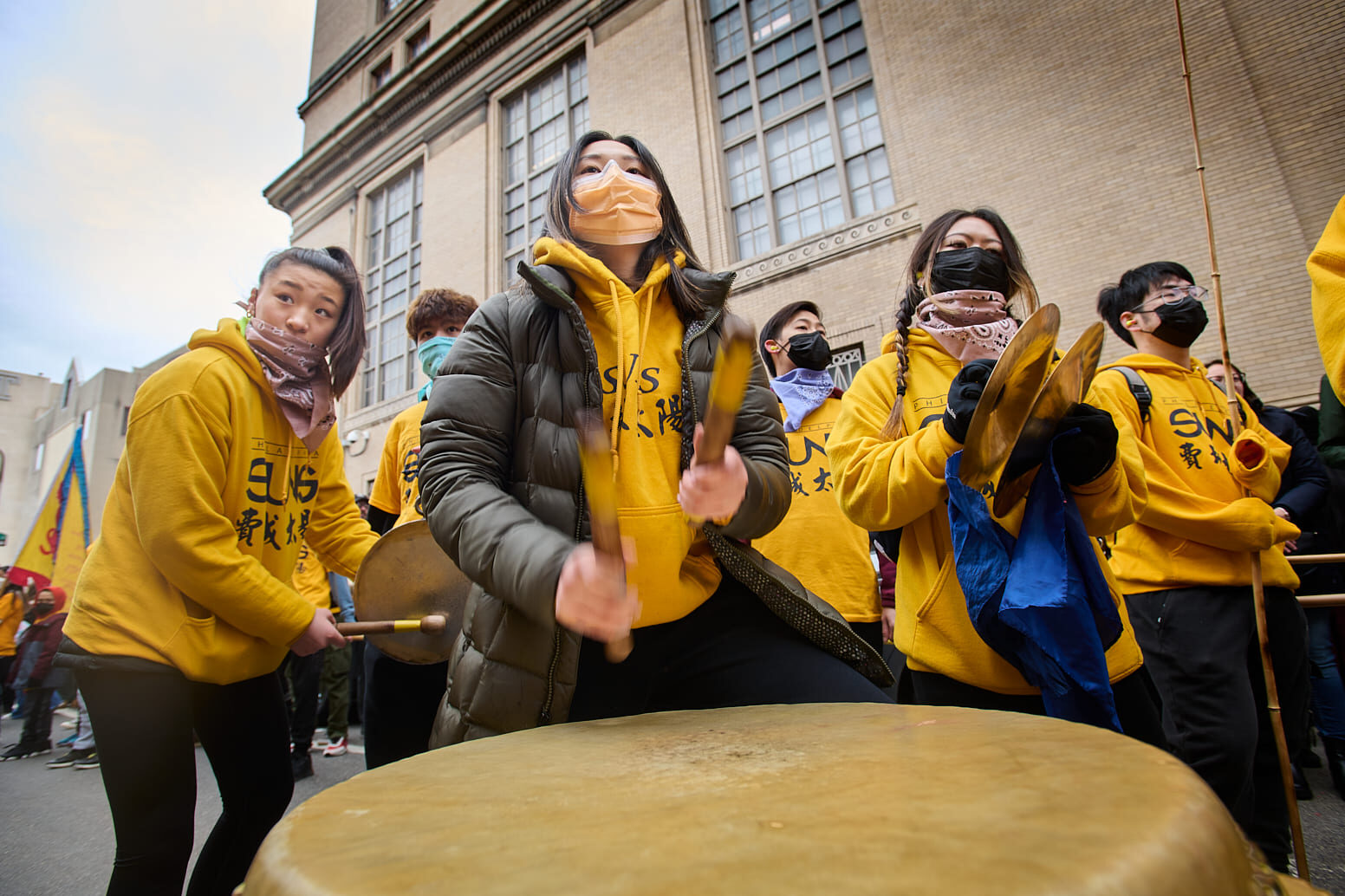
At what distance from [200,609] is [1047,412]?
2.10m

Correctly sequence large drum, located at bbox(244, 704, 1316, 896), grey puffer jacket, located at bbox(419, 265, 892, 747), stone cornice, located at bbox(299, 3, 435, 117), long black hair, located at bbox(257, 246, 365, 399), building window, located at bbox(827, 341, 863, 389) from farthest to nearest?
stone cornice, located at bbox(299, 3, 435, 117) → building window, located at bbox(827, 341, 863, 389) → long black hair, located at bbox(257, 246, 365, 399) → grey puffer jacket, located at bbox(419, 265, 892, 747) → large drum, located at bbox(244, 704, 1316, 896)

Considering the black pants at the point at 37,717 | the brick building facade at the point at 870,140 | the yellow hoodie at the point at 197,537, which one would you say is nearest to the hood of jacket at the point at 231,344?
the yellow hoodie at the point at 197,537

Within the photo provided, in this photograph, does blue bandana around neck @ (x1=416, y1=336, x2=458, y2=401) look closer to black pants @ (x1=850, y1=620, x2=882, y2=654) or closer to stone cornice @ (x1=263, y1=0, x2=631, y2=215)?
black pants @ (x1=850, y1=620, x2=882, y2=654)

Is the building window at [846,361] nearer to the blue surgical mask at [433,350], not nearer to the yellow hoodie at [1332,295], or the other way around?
the blue surgical mask at [433,350]

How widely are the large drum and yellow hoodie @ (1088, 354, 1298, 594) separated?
1750 millimetres

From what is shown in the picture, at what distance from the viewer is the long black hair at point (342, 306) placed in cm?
217

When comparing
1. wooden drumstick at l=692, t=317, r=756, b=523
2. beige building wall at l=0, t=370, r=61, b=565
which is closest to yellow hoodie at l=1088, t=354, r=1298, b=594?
wooden drumstick at l=692, t=317, r=756, b=523

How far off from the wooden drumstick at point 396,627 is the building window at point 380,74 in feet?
71.3

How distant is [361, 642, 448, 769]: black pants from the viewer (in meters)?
2.05

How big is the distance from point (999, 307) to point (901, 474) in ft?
2.16

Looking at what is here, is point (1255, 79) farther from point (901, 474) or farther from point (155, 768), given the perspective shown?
point (155, 768)

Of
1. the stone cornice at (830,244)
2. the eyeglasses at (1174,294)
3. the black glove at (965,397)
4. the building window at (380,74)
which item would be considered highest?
the building window at (380,74)

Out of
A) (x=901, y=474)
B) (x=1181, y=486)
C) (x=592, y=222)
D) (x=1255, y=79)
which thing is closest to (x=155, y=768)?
(x=592, y=222)

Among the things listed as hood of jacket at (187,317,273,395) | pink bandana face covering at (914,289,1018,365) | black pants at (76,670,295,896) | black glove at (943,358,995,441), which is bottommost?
black pants at (76,670,295,896)
